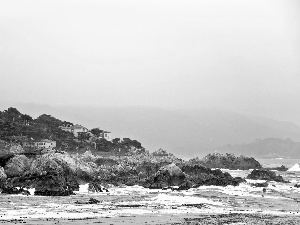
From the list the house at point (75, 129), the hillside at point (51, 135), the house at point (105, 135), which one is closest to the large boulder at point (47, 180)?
the hillside at point (51, 135)

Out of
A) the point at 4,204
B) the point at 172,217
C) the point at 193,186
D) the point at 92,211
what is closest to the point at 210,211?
the point at 172,217

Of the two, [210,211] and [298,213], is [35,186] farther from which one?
[298,213]

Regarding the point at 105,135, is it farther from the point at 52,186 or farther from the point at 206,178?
the point at 52,186

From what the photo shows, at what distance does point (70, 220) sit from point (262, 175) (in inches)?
1880

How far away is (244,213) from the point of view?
81.9 ft

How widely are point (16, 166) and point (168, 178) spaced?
14.9 meters

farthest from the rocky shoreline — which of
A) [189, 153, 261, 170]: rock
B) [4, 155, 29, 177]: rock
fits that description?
[189, 153, 261, 170]: rock

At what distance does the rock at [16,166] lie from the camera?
135 ft

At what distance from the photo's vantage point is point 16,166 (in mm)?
42062

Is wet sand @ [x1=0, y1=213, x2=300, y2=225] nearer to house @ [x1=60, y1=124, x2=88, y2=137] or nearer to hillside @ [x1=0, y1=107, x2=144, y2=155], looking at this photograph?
hillside @ [x1=0, y1=107, x2=144, y2=155]

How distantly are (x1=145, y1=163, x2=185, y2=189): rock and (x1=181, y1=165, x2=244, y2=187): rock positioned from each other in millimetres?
1701

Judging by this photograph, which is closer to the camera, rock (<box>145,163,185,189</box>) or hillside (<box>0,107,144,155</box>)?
rock (<box>145,163,185,189</box>)

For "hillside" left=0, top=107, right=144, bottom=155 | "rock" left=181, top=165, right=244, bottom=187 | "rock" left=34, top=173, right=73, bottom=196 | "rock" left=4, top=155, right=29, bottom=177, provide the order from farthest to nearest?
"hillside" left=0, top=107, right=144, bottom=155, "rock" left=181, top=165, right=244, bottom=187, "rock" left=4, top=155, right=29, bottom=177, "rock" left=34, top=173, right=73, bottom=196

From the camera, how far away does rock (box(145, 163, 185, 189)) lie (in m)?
45.0
